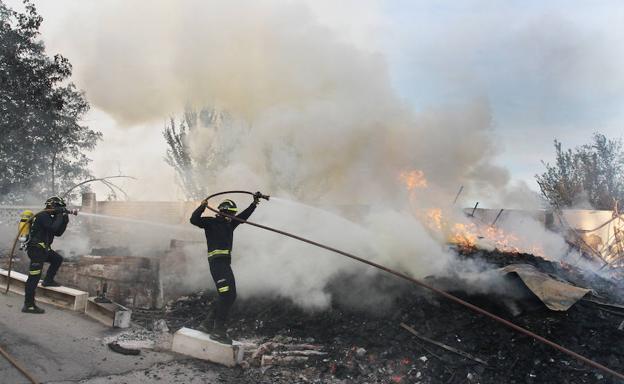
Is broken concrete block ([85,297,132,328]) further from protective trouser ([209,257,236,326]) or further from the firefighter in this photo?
protective trouser ([209,257,236,326])

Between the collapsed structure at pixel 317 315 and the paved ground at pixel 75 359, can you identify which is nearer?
the paved ground at pixel 75 359

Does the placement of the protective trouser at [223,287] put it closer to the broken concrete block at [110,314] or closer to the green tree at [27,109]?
the broken concrete block at [110,314]

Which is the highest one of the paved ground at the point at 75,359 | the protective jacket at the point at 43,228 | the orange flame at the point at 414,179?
the orange flame at the point at 414,179

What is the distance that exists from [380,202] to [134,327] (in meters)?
10.8

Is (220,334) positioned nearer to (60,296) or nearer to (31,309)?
(31,309)

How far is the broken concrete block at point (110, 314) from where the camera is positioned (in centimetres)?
673

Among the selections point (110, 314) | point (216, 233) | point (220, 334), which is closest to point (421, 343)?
point (220, 334)

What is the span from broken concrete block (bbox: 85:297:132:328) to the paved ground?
0.70ft

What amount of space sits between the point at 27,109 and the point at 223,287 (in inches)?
599

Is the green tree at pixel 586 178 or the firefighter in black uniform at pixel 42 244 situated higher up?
the green tree at pixel 586 178

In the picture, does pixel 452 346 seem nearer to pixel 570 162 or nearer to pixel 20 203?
pixel 20 203

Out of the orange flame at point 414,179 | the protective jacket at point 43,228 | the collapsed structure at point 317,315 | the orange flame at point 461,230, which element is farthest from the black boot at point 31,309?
the orange flame at point 414,179

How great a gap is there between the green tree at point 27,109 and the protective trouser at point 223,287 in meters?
14.3

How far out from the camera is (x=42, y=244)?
696cm
